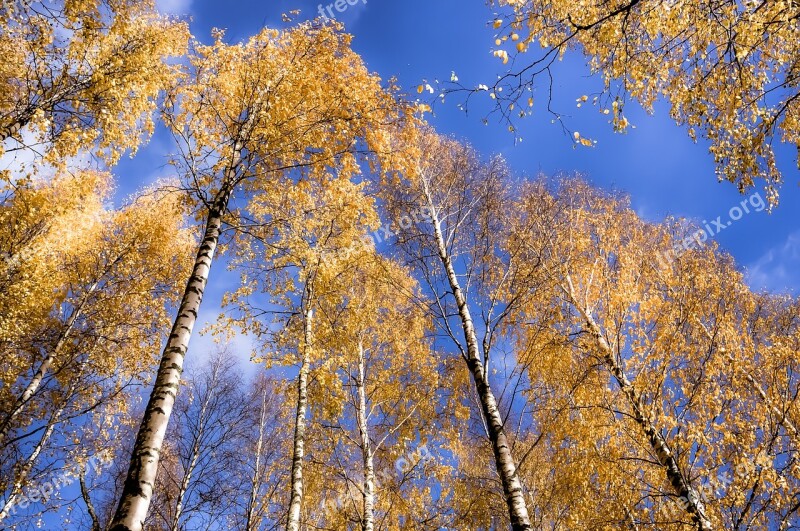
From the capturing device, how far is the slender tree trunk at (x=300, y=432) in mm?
6330

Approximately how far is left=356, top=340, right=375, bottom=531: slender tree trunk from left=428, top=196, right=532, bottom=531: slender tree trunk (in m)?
3.04

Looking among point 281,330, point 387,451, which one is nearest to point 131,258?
point 281,330

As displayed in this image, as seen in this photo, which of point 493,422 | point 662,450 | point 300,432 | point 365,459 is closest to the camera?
point 493,422

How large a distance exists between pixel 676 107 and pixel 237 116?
667 cm

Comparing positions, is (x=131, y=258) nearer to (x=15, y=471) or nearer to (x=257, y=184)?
(x=15, y=471)

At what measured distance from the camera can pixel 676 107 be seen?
5367 mm

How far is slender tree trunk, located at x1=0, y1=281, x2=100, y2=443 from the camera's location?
7940 millimetres

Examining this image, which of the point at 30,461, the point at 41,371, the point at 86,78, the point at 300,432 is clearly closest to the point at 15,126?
the point at 86,78

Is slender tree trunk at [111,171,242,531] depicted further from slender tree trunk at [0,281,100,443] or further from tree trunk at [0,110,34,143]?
slender tree trunk at [0,281,100,443]

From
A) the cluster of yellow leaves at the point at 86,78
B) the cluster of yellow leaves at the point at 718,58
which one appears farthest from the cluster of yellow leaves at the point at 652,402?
the cluster of yellow leaves at the point at 86,78

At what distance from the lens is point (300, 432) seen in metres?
7.11

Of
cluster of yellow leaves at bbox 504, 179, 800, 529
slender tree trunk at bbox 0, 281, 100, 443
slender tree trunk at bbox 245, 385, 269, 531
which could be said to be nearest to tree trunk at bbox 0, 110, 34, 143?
slender tree trunk at bbox 0, 281, 100, 443

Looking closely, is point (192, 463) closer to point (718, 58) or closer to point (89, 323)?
point (89, 323)

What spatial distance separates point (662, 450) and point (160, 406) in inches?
250
